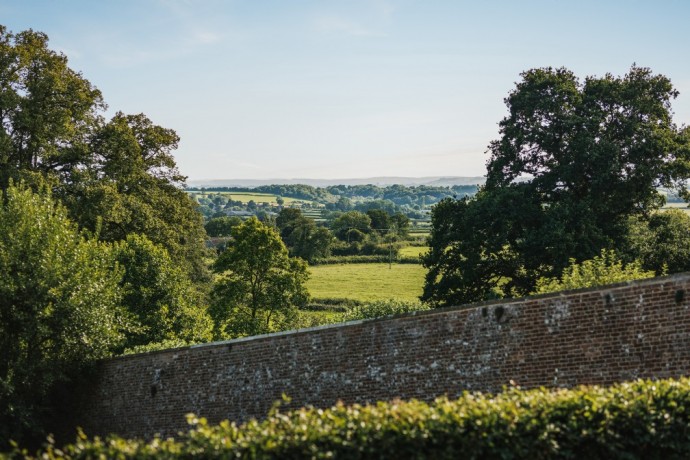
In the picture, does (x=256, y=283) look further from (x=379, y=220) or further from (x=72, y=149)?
(x=379, y=220)

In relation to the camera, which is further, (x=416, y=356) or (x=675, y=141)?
(x=675, y=141)

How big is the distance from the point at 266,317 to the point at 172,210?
9.59 m

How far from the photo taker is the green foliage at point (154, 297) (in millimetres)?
35488

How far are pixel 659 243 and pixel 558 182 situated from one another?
6482 mm

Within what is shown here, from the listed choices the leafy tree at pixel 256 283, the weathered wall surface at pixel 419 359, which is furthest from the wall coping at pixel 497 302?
the leafy tree at pixel 256 283

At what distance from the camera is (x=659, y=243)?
3928cm

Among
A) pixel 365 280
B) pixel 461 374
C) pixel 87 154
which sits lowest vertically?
pixel 365 280

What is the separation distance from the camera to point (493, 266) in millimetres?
39031

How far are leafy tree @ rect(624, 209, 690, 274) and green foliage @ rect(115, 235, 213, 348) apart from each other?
23061mm

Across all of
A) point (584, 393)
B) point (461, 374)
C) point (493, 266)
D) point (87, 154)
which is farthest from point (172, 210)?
point (584, 393)

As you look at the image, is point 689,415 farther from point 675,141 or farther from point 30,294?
point 675,141

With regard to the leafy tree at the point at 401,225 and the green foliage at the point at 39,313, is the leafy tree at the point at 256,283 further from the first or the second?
the leafy tree at the point at 401,225

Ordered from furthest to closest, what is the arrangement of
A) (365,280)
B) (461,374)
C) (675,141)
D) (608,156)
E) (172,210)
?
(365,280) → (172,210) → (675,141) → (608,156) → (461,374)

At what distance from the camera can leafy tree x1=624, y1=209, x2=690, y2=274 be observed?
3772 cm
